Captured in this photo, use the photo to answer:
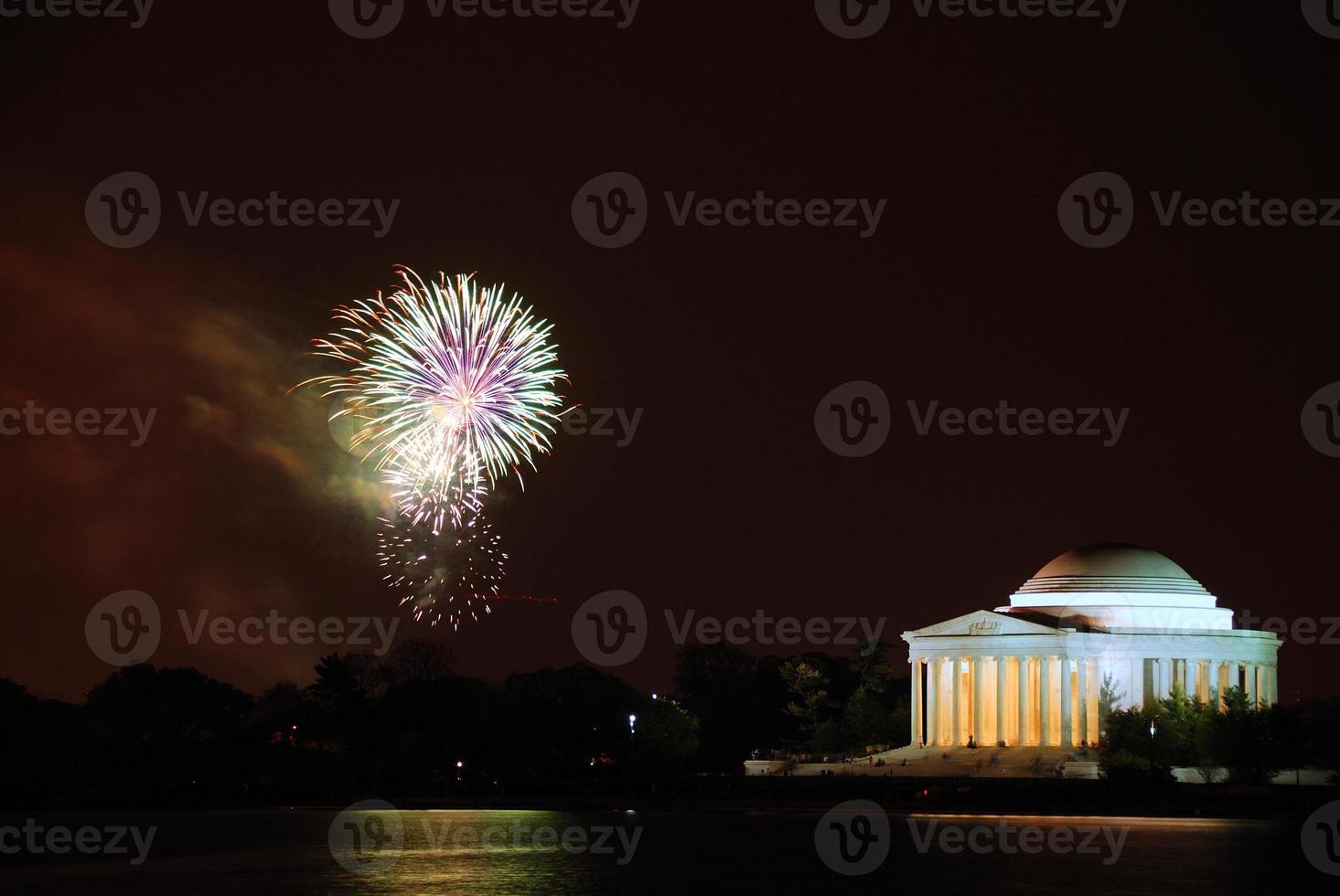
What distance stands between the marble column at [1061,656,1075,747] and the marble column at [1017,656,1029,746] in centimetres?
287

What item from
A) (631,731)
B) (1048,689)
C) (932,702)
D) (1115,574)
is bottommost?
(631,731)

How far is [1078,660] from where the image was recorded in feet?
528

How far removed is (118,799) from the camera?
141m

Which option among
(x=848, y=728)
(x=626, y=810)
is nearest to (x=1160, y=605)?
(x=848, y=728)

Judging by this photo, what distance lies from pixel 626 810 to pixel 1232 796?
3501 cm

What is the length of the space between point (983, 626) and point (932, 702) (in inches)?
326

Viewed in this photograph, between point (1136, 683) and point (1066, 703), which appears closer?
point (1066, 703)

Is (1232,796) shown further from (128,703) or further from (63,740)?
(128,703)

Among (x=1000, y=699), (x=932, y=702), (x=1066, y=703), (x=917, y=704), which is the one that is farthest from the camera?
(x=917, y=704)

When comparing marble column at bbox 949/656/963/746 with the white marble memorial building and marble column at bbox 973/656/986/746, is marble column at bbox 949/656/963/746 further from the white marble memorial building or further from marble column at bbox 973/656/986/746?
marble column at bbox 973/656/986/746

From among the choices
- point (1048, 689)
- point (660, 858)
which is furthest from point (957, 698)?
point (660, 858)

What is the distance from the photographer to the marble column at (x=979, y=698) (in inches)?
6358

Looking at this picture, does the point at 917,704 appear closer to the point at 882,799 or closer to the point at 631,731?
the point at 631,731

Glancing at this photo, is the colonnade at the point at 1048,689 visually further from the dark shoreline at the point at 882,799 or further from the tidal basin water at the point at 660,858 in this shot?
the tidal basin water at the point at 660,858
